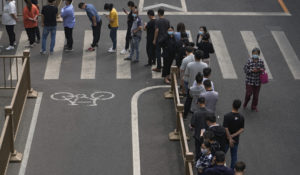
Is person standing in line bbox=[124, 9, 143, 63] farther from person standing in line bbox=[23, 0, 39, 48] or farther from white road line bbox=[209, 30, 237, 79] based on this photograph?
person standing in line bbox=[23, 0, 39, 48]

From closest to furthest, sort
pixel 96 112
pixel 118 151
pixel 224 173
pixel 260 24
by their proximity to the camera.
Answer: pixel 224 173
pixel 118 151
pixel 96 112
pixel 260 24

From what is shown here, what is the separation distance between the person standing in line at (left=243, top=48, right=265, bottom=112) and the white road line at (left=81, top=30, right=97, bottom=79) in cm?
516

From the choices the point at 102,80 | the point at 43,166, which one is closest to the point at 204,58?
the point at 102,80

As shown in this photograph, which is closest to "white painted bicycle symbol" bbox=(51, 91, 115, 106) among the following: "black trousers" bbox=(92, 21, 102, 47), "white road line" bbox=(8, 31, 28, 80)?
"white road line" bbox=(8, 31, 28, 80)

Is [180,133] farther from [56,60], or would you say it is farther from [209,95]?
[56,60]

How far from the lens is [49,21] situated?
23.7 m

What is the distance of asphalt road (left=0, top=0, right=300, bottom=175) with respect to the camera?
17484 millimetres

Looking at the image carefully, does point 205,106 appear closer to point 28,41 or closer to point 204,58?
point 204,58

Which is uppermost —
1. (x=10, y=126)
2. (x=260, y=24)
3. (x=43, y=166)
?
(x=260, y=24)

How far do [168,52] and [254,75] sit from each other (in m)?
2.98

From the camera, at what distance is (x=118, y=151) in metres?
18.0

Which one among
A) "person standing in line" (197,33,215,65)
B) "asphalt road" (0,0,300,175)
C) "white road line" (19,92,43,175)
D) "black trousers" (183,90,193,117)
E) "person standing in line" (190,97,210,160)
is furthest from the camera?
"person standing in line" (197,33,215,65)

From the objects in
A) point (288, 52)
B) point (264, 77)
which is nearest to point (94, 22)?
point (288, 52)

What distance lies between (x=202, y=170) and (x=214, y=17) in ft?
43.7
